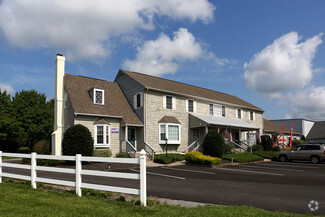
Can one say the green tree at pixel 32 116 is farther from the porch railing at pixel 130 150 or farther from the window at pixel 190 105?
the window at pixel 190 105

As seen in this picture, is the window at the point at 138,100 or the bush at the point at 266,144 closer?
the window at the point at 138,100

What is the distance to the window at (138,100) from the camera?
2302 centimetres

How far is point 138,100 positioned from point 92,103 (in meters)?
4.17

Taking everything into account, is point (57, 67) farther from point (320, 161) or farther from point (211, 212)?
point (320, 161)

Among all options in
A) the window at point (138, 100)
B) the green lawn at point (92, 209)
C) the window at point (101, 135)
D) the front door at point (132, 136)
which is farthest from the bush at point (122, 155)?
the green lawn at point (92, 209)

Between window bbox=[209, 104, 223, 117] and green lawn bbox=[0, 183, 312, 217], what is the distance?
75.1 feet

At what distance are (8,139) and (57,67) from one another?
66.6ft

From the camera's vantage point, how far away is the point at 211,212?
5.42m

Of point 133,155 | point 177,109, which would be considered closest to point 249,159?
point 177,109

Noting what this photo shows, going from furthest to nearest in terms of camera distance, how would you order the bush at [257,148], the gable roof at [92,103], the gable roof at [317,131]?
the gable roof at [317,131] < the bush at [257,148] < the gable roof at [92,103]

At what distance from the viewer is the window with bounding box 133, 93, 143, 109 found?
23.0 meters

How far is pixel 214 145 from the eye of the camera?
21625mm

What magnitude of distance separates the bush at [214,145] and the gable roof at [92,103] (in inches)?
241

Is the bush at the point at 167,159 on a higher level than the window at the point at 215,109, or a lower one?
lower
